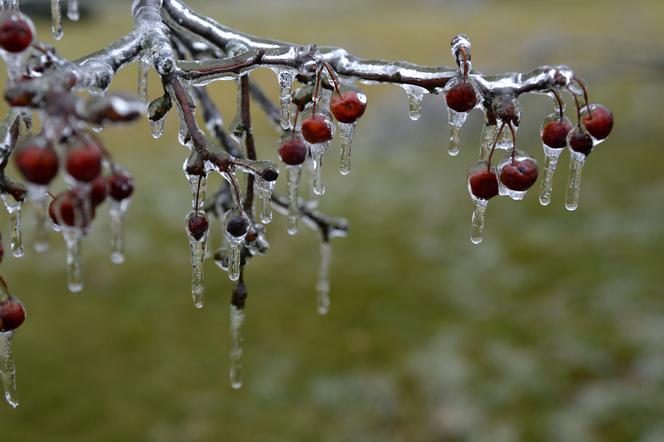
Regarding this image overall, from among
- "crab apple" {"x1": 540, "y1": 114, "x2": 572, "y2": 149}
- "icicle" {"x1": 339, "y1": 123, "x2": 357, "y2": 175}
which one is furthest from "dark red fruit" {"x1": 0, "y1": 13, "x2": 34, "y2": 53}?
"crab apple" {"x1": 540, "y1": 114, "x2": 572, "y2": 149}

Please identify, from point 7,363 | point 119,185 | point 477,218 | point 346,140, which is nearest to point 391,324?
point 477,218

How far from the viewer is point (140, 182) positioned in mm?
10211

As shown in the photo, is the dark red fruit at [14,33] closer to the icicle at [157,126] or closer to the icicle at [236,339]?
the icicle at [157,126]

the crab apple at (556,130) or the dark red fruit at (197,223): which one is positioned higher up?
the crab apple at (556,130)

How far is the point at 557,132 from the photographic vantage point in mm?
1498

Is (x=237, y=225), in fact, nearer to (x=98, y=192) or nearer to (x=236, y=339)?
(x=98, y=192)

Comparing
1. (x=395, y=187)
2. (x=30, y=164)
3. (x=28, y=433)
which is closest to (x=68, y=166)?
(x=30, y=164)

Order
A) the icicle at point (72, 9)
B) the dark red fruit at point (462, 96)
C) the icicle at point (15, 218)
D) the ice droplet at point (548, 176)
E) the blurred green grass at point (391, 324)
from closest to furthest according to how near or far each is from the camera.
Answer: the dark red fruit at point (462, 96) → the icicle at point (15, 218) → the ice droplet at point (548, 176) → the icicle at point (72, 9) → the blurred green grass at point (391, 324)

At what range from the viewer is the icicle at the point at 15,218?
1.58m

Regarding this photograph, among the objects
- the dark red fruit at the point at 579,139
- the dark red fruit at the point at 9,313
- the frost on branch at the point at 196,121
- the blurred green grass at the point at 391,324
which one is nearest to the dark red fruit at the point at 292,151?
the frost on branch at the point at 196,121

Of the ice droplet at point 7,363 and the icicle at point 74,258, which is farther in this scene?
the ice droplet at point 7,363

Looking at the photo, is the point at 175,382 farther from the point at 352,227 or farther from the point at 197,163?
the point at 197,163

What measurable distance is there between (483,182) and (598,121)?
26cm

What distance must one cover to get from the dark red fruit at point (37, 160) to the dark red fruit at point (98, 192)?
0.09 meters
